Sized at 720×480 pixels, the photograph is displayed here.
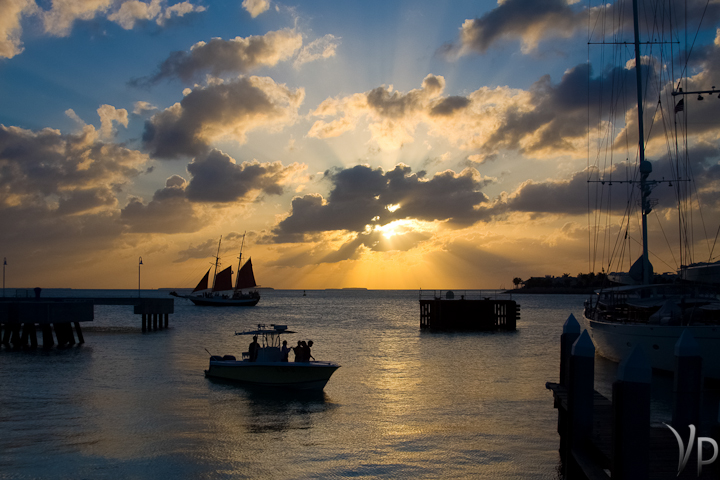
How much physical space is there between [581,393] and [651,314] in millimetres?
27250

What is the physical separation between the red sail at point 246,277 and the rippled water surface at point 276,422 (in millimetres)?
Answer: 94332

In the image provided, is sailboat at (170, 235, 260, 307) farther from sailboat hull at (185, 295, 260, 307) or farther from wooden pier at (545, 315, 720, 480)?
wooden pier at (545, 315, 720, 480)

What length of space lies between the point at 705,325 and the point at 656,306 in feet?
25.7

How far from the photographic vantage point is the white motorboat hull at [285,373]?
2698cm

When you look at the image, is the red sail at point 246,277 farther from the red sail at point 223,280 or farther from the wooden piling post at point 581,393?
the wooden piling post at point 581,393

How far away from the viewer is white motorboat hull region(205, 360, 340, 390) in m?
27.0

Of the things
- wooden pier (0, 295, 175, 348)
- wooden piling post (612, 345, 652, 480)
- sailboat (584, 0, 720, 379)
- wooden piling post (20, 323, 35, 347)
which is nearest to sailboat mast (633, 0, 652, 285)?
sailboat (584, 0, 720, 379)

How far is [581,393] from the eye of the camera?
42.2 ft

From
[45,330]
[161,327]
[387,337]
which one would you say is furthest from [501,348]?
[161,327]

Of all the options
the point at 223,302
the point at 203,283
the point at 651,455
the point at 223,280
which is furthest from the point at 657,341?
the point at 203,283

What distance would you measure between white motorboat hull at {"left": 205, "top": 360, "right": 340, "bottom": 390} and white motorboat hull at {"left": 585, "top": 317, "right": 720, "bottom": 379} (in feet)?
47.1

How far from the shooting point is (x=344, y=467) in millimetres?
16500

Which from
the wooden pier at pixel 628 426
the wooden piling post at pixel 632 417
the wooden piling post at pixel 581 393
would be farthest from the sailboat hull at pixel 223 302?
the wooden piling post at pixel 632 417

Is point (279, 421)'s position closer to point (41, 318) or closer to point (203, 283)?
point (41, 318)
